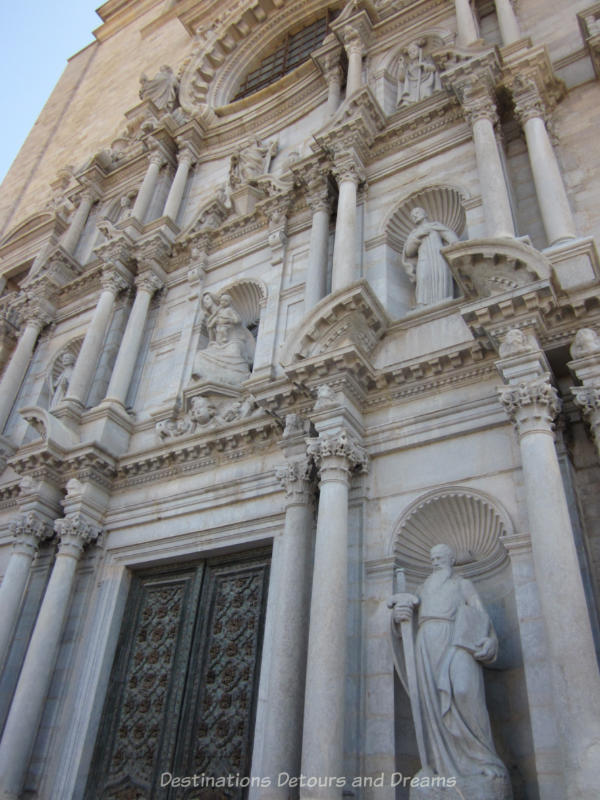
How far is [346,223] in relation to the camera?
992 centimetres

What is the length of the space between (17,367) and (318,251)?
7.10 metres

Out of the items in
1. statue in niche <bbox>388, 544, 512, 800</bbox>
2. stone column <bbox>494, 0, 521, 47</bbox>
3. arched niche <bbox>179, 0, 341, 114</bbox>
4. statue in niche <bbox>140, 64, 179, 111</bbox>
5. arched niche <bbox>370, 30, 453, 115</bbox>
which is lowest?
statue in niche <bbox>388, 544, 512, 800</bbox>

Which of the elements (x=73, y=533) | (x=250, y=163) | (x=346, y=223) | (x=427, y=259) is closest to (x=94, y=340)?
(x=73, y=533)

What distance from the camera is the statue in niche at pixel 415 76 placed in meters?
11.8

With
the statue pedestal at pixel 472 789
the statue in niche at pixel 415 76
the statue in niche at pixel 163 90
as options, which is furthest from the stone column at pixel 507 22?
the statue pedestal at pixel 472 789

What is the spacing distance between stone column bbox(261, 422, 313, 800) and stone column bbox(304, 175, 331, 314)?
98.7 inches

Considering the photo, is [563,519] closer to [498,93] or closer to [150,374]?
[498,93]

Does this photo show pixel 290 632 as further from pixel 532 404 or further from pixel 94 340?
pixel 94 340

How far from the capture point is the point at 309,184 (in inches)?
447

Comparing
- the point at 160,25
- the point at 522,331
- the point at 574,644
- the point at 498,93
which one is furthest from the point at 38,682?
the point at 160,25

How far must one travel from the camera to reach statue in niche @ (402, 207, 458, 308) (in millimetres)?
8934

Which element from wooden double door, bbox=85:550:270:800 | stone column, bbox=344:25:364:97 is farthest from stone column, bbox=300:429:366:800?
stone column, bbox=344:25:364:97

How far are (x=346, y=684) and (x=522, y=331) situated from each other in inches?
151

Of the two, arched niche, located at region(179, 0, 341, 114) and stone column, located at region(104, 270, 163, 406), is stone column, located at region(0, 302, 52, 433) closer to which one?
stone column, located at region(104, 270, 163, 406)
